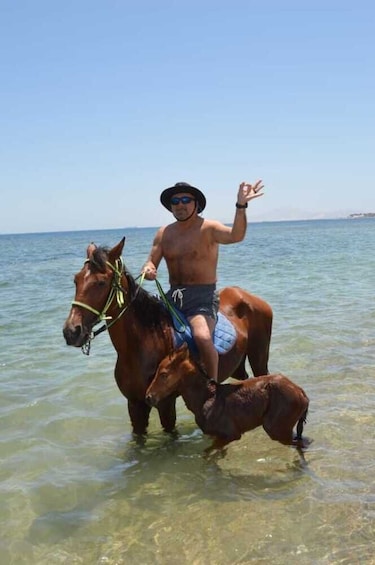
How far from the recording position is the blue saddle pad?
17.6 ft

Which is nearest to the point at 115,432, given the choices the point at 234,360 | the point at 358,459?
the point at 234,360

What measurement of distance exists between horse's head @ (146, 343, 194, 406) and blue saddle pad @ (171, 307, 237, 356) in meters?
0.22

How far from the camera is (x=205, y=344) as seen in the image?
5262 millimetres

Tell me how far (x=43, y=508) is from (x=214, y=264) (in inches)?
108

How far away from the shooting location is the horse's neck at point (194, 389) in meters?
5.07

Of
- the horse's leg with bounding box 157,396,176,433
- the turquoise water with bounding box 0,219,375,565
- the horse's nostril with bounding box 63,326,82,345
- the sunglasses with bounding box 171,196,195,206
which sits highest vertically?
the sunglasses with bounding box 171,196,195,206

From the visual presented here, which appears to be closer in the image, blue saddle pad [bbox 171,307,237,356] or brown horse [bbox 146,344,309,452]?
brown horse [bbox 146,344,309,452]

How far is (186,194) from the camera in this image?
548cm

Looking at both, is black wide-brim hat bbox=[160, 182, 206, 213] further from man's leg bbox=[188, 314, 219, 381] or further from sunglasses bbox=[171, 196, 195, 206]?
man's leg bbox=[188, 314, 219, 381]

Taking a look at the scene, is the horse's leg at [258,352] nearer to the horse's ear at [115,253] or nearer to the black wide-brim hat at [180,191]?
the black wide-brim hat at [180,191]

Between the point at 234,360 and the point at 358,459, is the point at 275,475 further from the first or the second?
the point at 234,360

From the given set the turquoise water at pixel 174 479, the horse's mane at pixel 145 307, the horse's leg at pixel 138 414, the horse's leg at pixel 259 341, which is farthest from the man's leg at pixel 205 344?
the horse's leg at pixel 259 341

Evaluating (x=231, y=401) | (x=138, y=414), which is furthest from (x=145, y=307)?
(x=231, y=401)

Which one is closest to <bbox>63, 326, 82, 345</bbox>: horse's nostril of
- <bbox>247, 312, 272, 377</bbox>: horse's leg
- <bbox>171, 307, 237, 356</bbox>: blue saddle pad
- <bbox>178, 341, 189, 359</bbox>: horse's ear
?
<bbox>178, 341, 189, 359</bbox>: horse's ear
